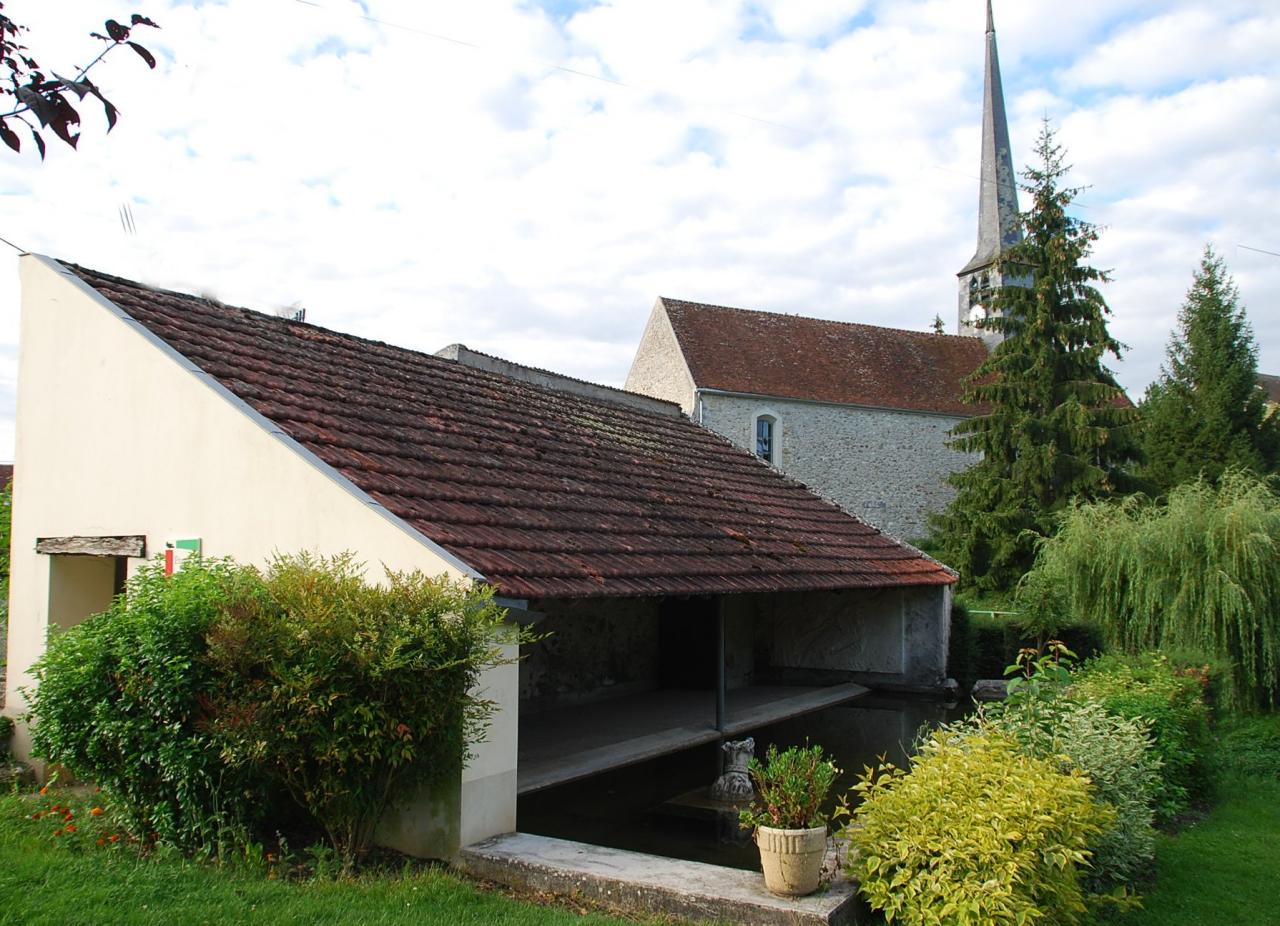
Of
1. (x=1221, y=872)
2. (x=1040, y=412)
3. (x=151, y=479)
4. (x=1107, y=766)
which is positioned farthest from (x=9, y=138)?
(x=1040, y=412)

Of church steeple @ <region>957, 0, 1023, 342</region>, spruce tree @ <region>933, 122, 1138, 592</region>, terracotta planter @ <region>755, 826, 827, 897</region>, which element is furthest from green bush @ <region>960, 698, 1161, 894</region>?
church steeple @ <region>957, 0, 1023, 342</region>

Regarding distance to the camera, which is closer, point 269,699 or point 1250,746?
point 269,699

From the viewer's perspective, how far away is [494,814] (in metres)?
6.22

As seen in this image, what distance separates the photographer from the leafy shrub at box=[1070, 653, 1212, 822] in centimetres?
766

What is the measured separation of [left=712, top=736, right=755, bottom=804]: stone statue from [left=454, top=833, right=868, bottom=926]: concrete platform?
118 inches

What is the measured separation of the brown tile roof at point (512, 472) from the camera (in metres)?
7.46

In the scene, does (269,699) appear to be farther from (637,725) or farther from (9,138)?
(637,725)

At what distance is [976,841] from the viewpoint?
470 centimetres

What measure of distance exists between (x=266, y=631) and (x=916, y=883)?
3.63 metres

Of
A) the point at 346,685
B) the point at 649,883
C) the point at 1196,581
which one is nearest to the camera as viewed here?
the point at 649,883

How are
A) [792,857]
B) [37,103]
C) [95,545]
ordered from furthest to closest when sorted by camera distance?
[95,545] < [792,857] < [37,103]

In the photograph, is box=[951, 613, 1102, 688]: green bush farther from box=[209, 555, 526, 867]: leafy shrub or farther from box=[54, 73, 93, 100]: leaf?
box=[54, 73, 93, 100]: leaf

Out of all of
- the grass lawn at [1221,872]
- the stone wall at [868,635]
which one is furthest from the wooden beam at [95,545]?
the stone wall at [868,635]

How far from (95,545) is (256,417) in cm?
215
